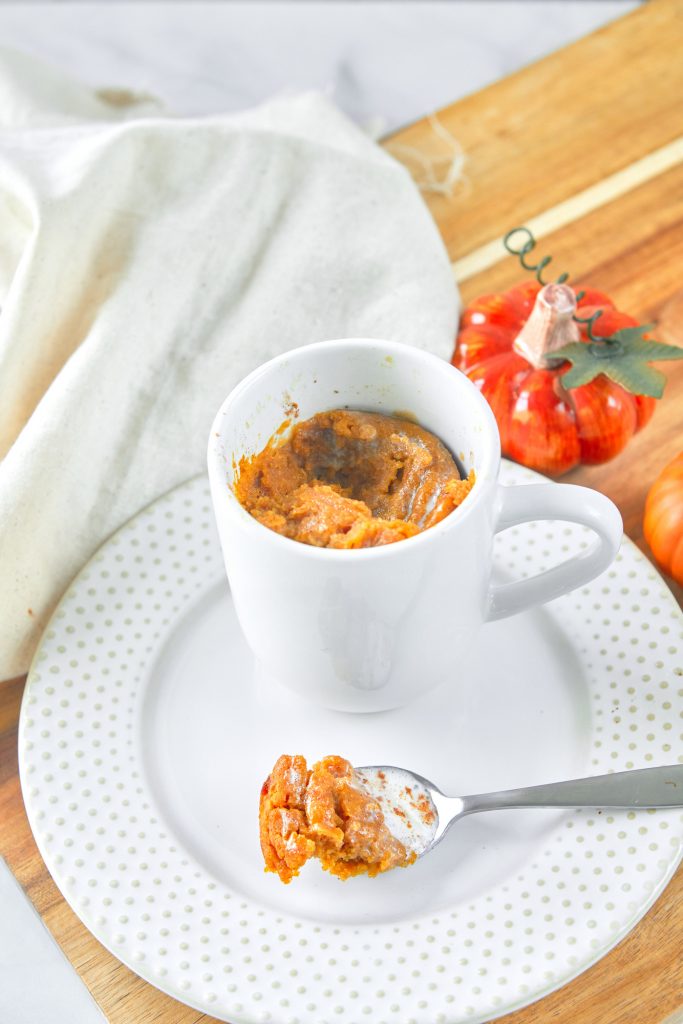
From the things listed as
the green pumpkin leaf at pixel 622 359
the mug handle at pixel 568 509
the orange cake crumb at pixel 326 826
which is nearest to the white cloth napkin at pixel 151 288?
the green pumpkin leaf at pixel 622 359

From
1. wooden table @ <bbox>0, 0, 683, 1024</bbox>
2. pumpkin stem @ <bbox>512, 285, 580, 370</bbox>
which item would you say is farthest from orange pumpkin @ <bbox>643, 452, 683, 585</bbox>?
pumpkin stem @ <bbox>512, 285, 580, 370</bbox>

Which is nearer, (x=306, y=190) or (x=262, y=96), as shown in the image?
(x=306, y=190)

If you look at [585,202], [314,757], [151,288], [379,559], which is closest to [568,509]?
[379,559]

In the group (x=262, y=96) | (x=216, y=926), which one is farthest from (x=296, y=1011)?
(x=262, y=96)

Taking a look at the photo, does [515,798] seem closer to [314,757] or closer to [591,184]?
[314,757]

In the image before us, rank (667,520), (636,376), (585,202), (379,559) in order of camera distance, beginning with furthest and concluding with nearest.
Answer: (585,202) → (636,376) → (667,520) → (379,559)

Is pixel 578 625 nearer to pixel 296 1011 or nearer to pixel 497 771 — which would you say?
pixel 497 771

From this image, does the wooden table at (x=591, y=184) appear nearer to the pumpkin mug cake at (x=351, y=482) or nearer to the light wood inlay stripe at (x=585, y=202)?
the light wood inlay stripe at (x=585, y=202)
